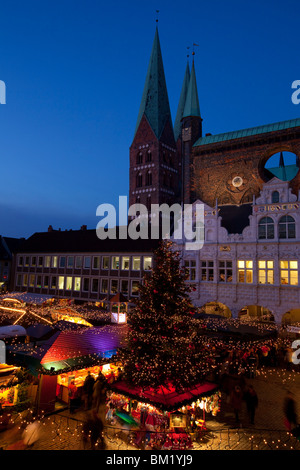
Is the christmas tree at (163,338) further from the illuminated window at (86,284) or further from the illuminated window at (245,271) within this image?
the illuminated window at (86,284)

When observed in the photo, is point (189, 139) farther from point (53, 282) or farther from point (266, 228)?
point (53, 282)

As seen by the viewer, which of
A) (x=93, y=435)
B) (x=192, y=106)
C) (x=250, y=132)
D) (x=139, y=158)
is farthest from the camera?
(x=139, y=158)

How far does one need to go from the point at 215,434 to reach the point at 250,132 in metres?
32.5

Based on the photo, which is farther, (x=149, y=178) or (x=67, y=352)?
(x=149, y=178)

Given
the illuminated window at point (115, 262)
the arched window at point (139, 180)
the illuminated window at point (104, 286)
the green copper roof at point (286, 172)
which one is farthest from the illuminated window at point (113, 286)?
the green copper roof at point (286, 172)

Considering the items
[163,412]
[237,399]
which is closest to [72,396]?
[163,412]

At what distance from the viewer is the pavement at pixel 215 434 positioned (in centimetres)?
966

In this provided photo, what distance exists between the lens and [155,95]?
2071 inches

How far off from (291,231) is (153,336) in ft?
60.2

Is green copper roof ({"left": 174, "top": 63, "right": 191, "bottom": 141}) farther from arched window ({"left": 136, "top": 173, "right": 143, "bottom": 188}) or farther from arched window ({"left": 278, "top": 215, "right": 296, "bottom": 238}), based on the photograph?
arched window ({"left": 278, "top": 215, "right": 296, "bottom": 238})

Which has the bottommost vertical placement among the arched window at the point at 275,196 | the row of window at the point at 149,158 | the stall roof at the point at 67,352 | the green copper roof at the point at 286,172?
the stall roof at the point at 67,352

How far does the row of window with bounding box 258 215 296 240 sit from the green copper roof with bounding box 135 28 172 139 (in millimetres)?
29777

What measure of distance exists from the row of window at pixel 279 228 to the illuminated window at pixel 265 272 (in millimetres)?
2015
